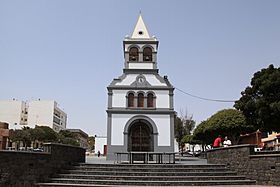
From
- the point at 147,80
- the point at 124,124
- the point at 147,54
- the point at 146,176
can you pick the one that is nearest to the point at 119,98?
the point at 124,124

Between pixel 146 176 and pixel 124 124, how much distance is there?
12329 millimetres

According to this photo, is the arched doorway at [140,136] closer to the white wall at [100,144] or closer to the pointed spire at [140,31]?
the pointed spire at [140,31]

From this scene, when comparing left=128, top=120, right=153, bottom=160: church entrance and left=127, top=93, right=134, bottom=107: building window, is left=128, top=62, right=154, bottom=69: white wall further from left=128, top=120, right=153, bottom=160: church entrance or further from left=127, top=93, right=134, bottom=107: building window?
left=128, top=120, right=153, bottom=160: church entrance

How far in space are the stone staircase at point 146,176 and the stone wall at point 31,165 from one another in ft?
1.55

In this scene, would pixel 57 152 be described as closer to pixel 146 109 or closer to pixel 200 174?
pixel 200 174

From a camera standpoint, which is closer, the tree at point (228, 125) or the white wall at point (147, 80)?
the white wall at point (147, 80)

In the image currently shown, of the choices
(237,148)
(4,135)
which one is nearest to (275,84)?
(237,148)

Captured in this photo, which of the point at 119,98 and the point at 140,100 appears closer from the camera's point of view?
the point at 119,98

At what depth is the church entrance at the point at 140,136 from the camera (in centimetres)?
2692

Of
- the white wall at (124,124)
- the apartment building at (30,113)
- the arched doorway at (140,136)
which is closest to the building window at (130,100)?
the white wall at (124,124)

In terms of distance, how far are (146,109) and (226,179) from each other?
43.4 ft

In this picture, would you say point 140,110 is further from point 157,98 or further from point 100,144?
point 100,144

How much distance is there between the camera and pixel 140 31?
3066cm

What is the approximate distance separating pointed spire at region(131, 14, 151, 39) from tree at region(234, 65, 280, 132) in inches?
452
